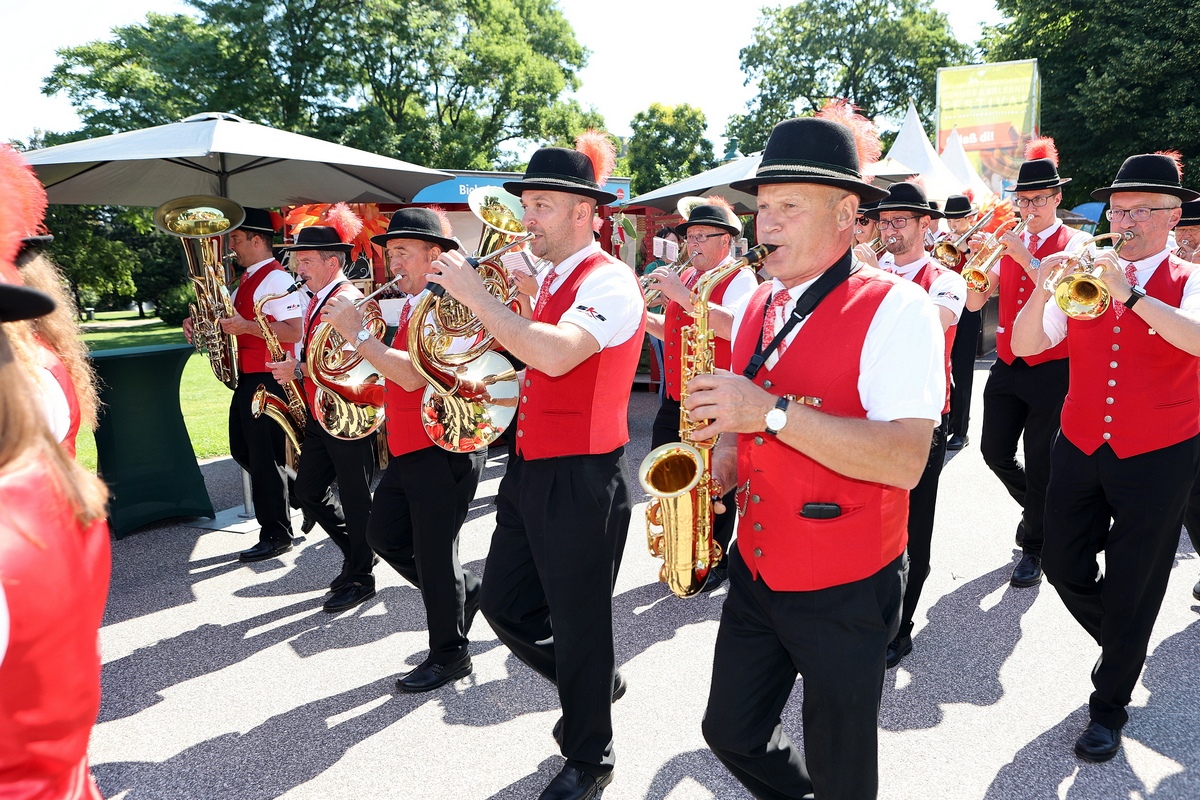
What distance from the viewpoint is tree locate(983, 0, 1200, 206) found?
72.0 ft

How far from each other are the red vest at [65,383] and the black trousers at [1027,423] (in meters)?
4.96

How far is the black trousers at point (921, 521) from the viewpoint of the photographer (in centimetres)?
413

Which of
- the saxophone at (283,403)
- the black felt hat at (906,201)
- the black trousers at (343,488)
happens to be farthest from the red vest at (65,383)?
the black felt hat at (906,201)

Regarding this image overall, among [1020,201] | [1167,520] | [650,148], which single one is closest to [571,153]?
[1167,520]

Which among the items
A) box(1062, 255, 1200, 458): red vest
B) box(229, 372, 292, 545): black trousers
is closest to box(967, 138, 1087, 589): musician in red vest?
box(1062, 255, 1200, 458): red vest

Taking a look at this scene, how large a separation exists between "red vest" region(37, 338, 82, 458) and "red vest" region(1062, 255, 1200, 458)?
3627 mm

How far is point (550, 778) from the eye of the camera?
3367mm

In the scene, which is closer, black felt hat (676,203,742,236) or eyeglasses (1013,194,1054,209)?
eyeglasses (1013,194,1054,209)

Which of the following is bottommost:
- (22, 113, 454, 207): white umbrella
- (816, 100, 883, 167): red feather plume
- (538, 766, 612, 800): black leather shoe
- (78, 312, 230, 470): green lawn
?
(78, 312, 230, 470): green lawn

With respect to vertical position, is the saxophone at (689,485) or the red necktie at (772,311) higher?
the red necktie at (772,311)

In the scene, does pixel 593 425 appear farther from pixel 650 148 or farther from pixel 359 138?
pixel 650 148

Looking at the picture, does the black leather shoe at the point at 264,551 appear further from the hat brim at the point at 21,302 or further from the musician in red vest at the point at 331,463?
the hat brim at the point at 21,302

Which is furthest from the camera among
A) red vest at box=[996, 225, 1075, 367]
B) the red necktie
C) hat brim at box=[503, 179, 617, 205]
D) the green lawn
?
the green lawn

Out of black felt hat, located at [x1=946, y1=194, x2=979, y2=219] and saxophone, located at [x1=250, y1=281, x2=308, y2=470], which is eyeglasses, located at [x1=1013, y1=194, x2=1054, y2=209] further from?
saxophone, located at [x1=250, y1=281, x2=308, y2=470]
